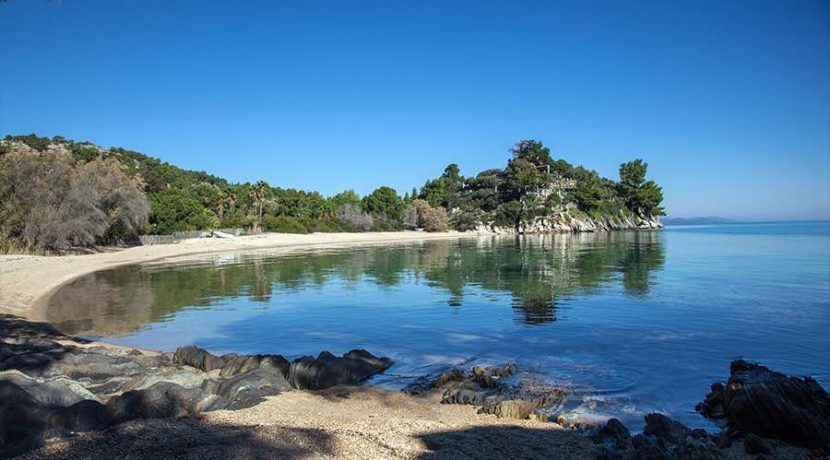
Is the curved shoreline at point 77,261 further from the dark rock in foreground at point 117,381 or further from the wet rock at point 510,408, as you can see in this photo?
the wet rock at point 510,408

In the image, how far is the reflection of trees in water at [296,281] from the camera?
2198 centimetres

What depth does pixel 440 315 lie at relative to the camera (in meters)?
21.2

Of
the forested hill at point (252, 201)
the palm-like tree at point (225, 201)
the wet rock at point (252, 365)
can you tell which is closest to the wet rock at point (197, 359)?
the wet rock at point (252, 365)

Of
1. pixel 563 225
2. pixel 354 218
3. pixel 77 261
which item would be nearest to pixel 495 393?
pixel 77 261

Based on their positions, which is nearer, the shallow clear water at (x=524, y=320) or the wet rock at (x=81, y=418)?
the wet rock at (x=81, y=418)

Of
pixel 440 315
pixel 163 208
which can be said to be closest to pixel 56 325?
pixel 440 315

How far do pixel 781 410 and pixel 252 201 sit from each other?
101 meters

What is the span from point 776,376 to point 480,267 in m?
33.0

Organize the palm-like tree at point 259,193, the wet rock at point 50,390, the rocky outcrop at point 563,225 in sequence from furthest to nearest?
the rocky outcrop at point 563,225 → the palm-like tree at point 259,193 → the wet rock at point 50,390

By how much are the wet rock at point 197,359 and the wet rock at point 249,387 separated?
2.43 meters

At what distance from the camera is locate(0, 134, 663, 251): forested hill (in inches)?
1788

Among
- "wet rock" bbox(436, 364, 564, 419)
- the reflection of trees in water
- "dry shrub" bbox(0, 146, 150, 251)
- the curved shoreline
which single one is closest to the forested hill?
"dry shrub" bbox(0, 146, 150, 251)

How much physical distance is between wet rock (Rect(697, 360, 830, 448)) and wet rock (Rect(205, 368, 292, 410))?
8.23m

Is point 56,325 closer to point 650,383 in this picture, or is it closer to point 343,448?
point 343,448
